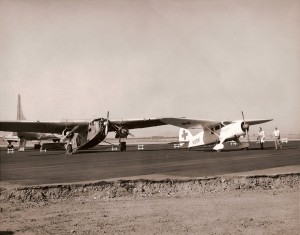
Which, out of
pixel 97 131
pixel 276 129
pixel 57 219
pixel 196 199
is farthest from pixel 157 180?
pixel 276 129

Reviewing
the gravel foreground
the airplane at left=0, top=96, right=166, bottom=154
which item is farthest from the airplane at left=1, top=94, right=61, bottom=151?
the gravel foreground

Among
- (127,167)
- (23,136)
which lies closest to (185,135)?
(127,167)

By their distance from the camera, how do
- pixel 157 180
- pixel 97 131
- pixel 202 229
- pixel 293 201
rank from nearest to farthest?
pixel 202 229
pixel 293 201
pixel 157 180
pixel 97 131

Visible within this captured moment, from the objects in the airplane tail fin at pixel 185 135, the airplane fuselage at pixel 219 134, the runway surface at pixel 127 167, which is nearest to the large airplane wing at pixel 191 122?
the airplane fuselage at pixel 219 134

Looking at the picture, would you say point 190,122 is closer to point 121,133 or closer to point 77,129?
point 121,133

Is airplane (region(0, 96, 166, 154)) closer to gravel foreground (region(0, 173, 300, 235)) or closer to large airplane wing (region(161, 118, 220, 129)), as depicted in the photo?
large airplane wing (region(161, 118, 220, 129))

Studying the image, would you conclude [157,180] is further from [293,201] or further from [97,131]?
[97,131]

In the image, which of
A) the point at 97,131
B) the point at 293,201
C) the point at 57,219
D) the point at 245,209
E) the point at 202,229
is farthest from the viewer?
the point at 97,131
